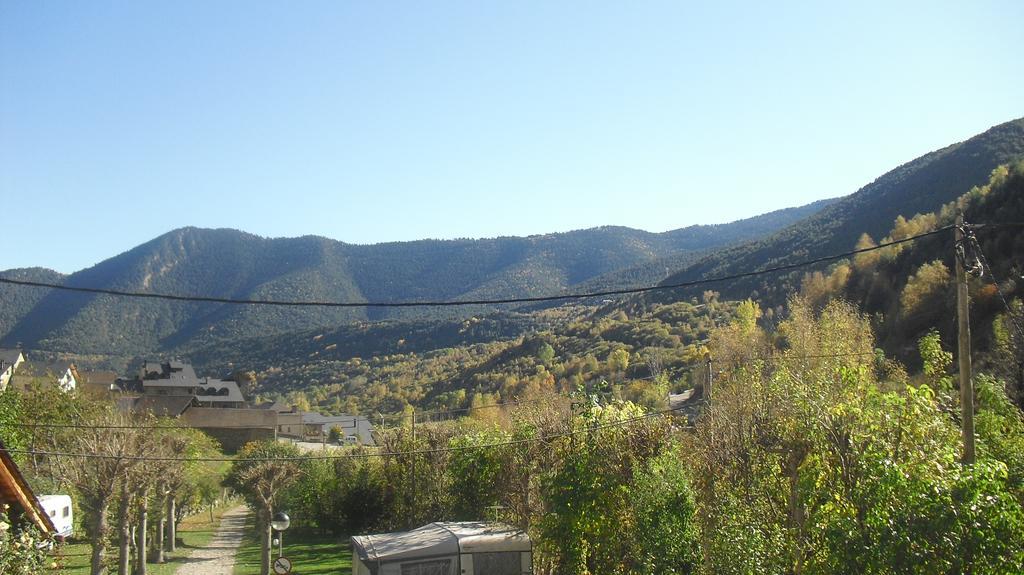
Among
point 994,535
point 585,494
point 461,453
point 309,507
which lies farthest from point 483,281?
point 994,535

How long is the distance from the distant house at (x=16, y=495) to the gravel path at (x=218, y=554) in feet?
58.6

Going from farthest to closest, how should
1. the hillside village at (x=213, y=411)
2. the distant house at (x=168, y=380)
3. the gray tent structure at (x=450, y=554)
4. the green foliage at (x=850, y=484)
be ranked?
the distant house at (x=168, y=380), the hillside village at (x=213, y=411), the gray tent structure at (x=450, y=554), the green foliage at (x=850, y=484)

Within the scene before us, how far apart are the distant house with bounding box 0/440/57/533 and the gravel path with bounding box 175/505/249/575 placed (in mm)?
17868

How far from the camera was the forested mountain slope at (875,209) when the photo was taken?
80.0 m

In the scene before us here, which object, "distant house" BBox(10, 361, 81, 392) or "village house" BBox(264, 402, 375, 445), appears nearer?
"distant house" BBox(10, 361, 81, 392)

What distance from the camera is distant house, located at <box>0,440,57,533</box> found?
12.8 m

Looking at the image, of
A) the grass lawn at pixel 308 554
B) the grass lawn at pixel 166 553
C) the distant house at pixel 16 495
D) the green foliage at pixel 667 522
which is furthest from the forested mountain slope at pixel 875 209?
the distant house at pixel 16 495

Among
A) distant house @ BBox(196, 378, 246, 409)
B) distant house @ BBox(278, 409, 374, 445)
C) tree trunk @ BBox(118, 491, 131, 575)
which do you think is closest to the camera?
tree trunk @ BBox(118, 491, 131, 575)

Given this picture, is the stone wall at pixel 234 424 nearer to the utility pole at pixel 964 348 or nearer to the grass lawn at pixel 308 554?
the grass lawn at pixel 308 554

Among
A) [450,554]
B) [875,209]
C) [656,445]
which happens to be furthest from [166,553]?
[875,209]

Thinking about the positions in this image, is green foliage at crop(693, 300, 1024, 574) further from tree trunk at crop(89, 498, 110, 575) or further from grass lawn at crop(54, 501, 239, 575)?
tree trunk at crop(89, 498, 110, 575)

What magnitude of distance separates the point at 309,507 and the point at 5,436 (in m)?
19.3

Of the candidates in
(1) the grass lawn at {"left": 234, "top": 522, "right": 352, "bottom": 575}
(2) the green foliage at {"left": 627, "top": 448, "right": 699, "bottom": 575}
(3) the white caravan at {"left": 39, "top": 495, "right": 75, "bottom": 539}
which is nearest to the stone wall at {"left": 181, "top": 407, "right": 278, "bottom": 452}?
(1) the grass lawn at {"left": 234, "top": 522, "right": 352, "bottom": 575}

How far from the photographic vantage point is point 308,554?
36875mm
